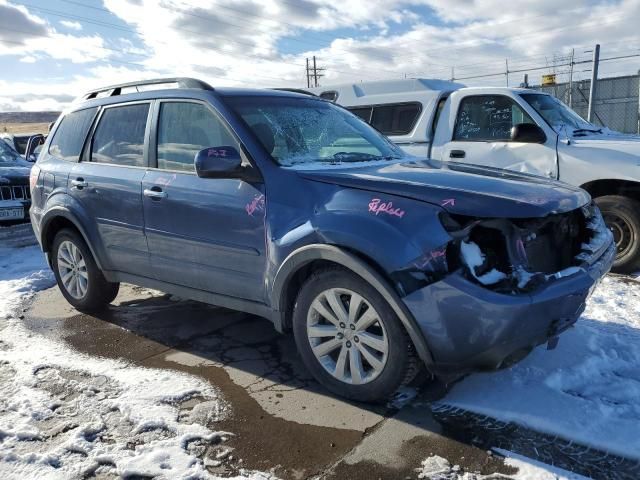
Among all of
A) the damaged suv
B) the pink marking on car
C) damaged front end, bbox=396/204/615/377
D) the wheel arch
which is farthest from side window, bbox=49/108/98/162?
damaged front end, bbox=396/204/615/377

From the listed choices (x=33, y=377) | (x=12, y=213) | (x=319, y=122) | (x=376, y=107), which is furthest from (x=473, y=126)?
(x=12, y=213)

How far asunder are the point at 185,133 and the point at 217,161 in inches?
31.3

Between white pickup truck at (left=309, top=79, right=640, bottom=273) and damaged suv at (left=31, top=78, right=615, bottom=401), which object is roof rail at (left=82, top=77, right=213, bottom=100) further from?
white pickup truck at (left=309, top=79, right=640, bottom=273)

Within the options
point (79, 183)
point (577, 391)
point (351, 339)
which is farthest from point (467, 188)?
point (79, 183)

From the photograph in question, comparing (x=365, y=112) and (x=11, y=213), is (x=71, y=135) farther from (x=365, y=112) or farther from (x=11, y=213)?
(x=11, y=213)

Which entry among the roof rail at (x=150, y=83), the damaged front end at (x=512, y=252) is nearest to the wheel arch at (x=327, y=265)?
the damaged front end at (x=512, y=252)

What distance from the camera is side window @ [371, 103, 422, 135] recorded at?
24.0 feet

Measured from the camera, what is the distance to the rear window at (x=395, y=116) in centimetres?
731

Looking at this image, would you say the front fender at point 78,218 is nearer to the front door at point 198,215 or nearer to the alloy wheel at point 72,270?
the alloy wheel at point 72,270

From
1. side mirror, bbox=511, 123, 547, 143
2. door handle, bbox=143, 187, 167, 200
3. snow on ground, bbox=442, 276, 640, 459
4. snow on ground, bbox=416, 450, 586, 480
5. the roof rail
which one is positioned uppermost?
the roof rail

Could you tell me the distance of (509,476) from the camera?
102 inches

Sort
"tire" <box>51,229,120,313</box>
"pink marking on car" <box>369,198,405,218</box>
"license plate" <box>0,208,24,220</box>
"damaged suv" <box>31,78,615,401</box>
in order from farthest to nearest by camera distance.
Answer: "license plate" <box>0,208,24,220</box>, "tire" <box>51,229,120,313</box>, "pink marking on car" <box>369,198,405,218</box>, "damaged suv" <box>31,78,615,401</box>

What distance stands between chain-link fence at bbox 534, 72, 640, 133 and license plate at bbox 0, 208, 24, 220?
1287 cm

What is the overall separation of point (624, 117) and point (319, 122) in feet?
47.5
